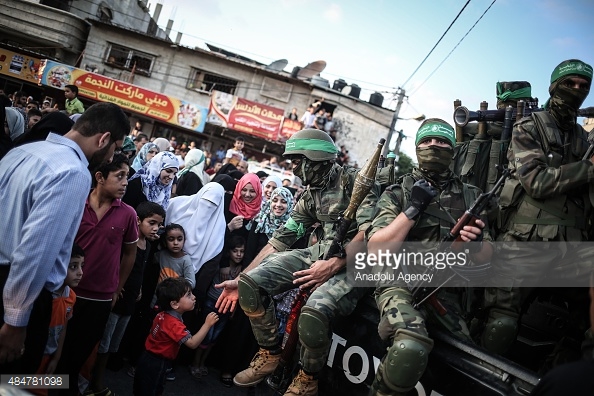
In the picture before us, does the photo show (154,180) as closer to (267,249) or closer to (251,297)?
(267,249)

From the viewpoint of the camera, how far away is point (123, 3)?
27562 millimetres

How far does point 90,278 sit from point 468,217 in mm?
2750

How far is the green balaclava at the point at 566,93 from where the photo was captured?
2643mm

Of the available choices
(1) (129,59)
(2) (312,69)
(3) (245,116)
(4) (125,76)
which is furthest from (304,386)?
(1) (129,59)

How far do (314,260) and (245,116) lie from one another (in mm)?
17601

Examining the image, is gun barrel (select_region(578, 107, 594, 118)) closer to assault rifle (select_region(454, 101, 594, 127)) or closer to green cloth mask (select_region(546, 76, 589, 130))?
assault rifle (select_region(454, 101, 594, 127))

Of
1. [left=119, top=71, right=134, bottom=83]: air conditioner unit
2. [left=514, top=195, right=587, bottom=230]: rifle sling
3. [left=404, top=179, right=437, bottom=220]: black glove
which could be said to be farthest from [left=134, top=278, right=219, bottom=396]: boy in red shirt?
[left=119, top=71, right=134, bottom=83]: air conditioner unit

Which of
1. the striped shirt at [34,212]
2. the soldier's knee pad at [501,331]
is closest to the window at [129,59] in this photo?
the striped shirt at [34,212]

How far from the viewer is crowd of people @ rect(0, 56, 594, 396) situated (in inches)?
79.3

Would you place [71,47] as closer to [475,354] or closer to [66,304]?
[66,304]

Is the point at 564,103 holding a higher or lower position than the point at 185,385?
higher

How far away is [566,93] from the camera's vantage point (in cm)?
271

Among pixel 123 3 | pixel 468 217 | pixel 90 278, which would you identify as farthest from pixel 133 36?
pixel 468 217

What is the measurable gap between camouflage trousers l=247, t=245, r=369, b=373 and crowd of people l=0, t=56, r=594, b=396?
0.01 m
